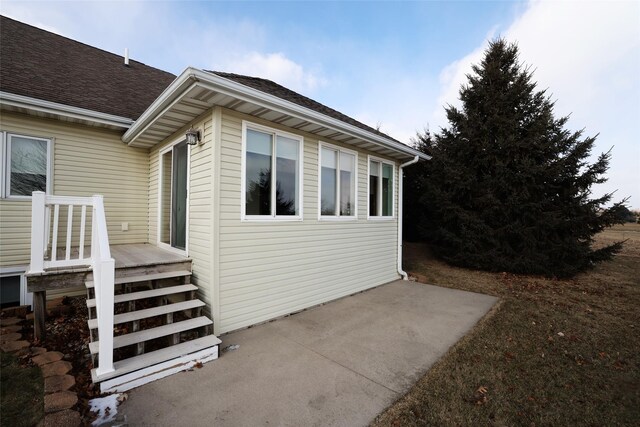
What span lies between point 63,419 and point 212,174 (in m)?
2.71

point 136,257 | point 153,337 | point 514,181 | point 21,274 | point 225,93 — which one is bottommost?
point 153,337

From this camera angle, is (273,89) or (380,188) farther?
(380,188)

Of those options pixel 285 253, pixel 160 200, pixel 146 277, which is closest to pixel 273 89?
pixel 285 253

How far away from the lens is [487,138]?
313 inches

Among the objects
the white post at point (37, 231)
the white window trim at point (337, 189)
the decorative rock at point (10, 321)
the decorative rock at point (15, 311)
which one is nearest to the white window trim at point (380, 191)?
the white window trim at point (337, 189)

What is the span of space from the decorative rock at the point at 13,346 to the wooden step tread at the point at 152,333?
133 cm

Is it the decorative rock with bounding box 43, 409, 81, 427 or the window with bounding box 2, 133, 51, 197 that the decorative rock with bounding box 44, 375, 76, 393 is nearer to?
the decorative rock with bounding box 43, 409, 81, 427

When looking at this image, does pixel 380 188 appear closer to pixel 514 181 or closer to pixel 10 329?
pixel 514 181

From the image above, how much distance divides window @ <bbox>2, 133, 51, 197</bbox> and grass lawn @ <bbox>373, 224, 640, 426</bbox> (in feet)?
21.2

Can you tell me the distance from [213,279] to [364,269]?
3.52m

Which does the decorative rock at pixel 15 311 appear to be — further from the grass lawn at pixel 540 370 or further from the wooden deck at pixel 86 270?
the grass lawn at pixel 540 370

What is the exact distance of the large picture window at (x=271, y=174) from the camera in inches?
161

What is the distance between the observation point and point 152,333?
303 centimetres

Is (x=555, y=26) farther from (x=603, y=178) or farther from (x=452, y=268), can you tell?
(x=452, y=268)
